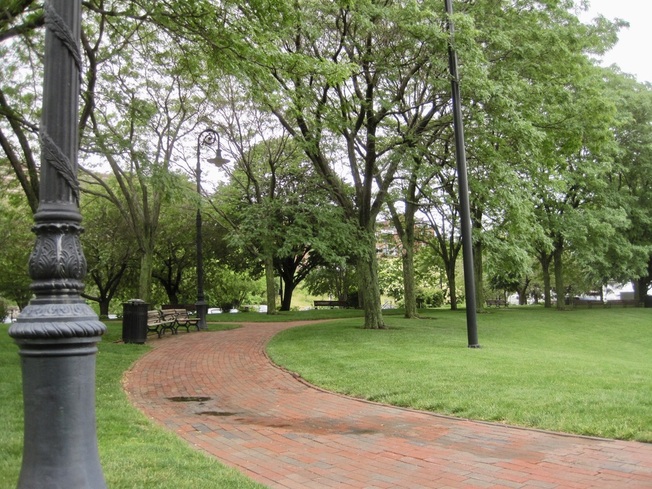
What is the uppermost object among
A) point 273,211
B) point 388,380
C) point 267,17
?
point 267,17

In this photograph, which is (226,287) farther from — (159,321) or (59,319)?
(59,319)

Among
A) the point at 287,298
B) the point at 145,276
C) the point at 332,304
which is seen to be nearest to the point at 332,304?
the point at 332,304

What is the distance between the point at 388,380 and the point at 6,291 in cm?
3718

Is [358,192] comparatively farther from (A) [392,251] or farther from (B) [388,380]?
(A) [392,251]

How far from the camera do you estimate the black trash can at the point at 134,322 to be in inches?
611

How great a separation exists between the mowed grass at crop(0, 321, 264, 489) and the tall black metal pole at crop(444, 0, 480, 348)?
27.8ft

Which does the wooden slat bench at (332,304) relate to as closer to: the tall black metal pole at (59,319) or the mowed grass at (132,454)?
the mowed grass at (132,454)

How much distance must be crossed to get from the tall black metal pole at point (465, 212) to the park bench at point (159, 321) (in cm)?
945

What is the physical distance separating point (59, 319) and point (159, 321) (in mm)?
15743

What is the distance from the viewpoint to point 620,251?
31.7 metres


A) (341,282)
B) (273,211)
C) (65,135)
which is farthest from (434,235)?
(65,135)

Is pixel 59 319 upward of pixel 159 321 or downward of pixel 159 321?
upward

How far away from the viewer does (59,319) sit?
114 inches

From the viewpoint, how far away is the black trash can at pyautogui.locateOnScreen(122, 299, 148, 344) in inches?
611
